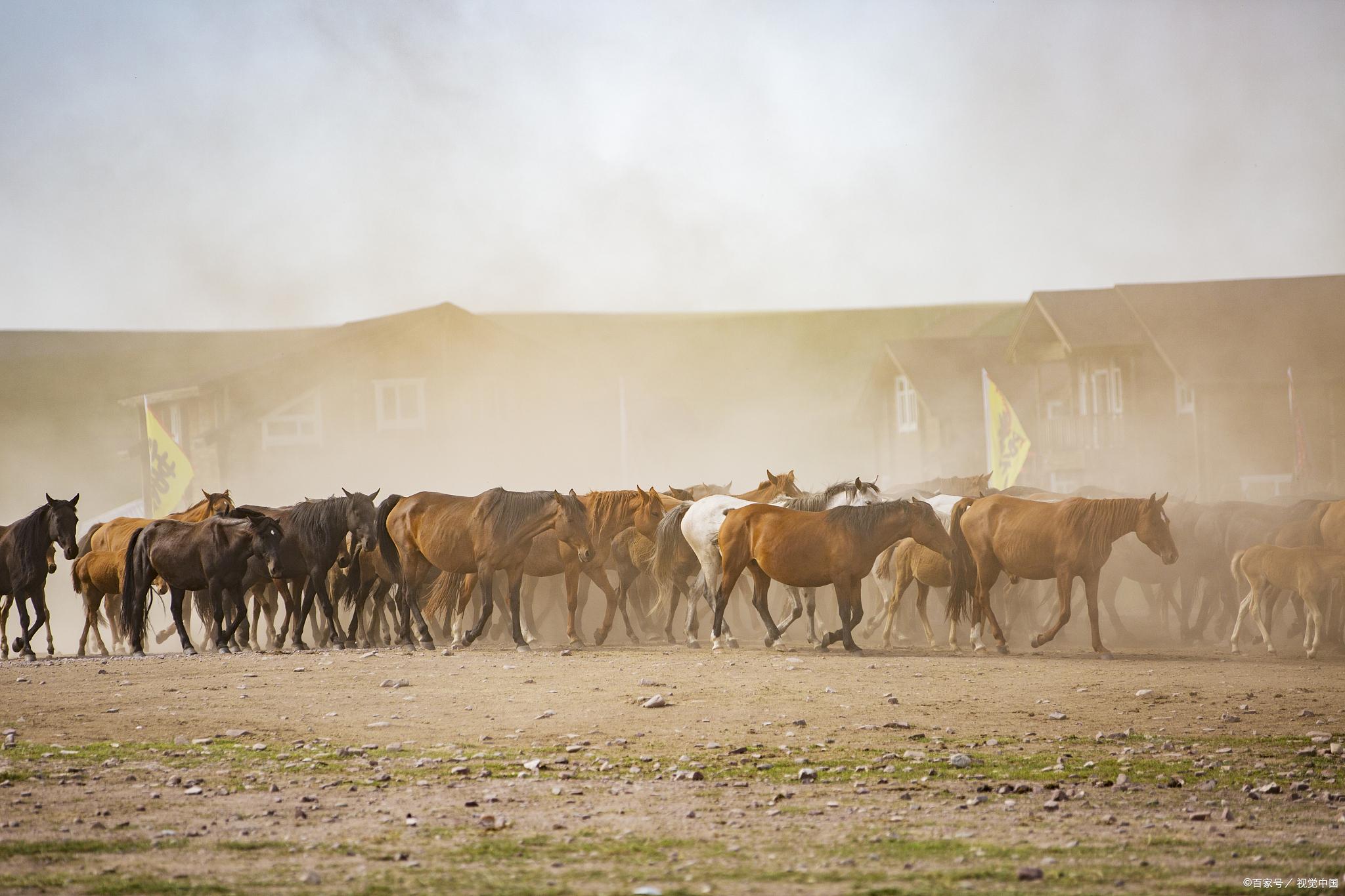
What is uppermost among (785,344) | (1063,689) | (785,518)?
(785,344)

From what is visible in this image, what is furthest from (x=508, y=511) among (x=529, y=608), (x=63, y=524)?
(x=63, y=524)

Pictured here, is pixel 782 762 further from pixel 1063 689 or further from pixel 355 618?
pixel 355 618

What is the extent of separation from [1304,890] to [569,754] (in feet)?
16.5

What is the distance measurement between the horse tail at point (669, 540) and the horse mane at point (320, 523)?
4.03m

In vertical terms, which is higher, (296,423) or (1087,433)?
(296,423)

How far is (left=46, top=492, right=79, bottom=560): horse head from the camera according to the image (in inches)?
686

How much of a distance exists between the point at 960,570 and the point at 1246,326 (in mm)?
26560

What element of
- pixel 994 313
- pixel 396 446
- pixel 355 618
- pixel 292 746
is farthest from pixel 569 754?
pixel 994 313

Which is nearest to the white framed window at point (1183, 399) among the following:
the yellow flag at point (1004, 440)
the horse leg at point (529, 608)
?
the yellow flag at point (1004, 440)

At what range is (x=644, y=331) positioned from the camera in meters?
110

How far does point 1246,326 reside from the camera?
129 ft

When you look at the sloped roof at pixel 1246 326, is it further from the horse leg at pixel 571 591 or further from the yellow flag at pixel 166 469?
the yellow flag at pixel 166 469

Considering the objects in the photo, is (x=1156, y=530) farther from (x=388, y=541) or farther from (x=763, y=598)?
(x=388, y=541)

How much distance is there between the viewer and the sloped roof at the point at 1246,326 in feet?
119
